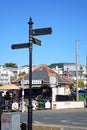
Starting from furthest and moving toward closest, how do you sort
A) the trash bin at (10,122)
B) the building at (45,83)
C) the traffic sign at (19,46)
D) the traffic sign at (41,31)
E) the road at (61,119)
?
the building at (45,83) → the road at (61,119) → the traffic sign at (19,46) → the traffic sign at (41,31) → the trash bin at (10,122)

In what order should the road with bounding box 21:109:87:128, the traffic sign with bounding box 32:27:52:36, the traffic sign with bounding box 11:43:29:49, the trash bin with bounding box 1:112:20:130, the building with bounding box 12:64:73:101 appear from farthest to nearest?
the building with bounding box 12:64:73:101 < the road with bounding box 21:109:87:128 < the traffic sign with bounding box 11:43:29:49 < the traffic sign with bounding box 32:27:52:36 < the trash bin with bounding box 1:112:20:130

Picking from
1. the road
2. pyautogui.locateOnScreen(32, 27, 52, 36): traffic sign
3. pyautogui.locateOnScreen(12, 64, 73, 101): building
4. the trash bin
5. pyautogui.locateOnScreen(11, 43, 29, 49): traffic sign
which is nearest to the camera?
the trash bin

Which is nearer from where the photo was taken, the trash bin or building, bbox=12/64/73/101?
the trash bin

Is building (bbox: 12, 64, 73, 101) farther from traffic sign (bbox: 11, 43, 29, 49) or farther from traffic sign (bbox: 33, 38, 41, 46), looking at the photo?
traffic sign (bbox: 33, 38, 41, 46)

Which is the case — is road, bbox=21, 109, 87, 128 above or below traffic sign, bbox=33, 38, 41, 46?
below

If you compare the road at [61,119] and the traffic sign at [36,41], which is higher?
the traffic sign at [36,41]

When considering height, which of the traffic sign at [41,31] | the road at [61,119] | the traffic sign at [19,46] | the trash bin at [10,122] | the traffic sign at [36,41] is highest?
the traffic sign at [41,31]

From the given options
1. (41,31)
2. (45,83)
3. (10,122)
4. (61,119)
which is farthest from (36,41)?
(45,83)

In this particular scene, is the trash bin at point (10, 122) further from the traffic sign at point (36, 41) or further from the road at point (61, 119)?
the road at point (61, 119)

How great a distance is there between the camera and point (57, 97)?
40.0m

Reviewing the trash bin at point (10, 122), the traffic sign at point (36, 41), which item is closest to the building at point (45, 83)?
the traffic sign at point (36, 41)

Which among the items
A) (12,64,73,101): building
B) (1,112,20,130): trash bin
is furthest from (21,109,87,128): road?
(12,64,73,101): building

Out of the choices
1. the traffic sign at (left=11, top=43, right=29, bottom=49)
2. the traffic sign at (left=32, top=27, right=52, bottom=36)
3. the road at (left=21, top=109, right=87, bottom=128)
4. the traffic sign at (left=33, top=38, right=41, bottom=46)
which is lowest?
the road at (left=21, top=109, right=87, bottom=128)

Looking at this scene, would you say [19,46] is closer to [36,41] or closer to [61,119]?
[36,41]
